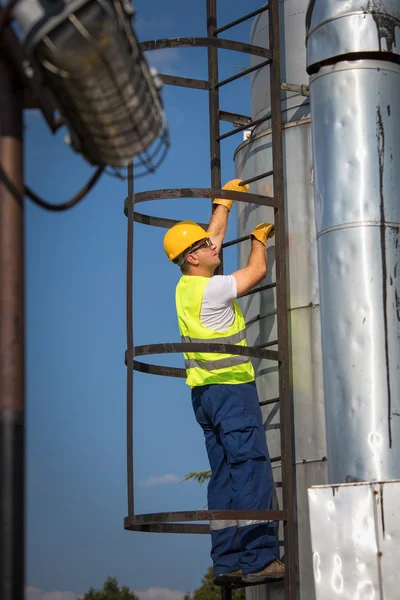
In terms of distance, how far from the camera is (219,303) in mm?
7820

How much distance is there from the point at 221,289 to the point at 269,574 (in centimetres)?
206

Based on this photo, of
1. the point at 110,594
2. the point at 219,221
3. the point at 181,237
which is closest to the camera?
the point at 181,237

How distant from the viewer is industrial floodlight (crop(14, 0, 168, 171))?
3811mm

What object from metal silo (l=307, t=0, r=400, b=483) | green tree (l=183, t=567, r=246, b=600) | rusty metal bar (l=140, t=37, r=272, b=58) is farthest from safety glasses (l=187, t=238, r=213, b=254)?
green tree (l=183, t=567, r=246, b=600)

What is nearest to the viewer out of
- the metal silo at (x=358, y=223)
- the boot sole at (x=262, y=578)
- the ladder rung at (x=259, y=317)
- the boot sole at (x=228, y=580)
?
the metal silo at (x=358, y=223)

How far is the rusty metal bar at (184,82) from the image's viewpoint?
8.77 meters

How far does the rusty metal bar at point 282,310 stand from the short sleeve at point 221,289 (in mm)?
505

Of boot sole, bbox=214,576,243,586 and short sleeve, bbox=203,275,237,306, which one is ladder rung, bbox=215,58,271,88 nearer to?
short sleeve, bbox=203,275,237,306

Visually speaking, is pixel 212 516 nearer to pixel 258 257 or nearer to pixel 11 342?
pixel 258 257

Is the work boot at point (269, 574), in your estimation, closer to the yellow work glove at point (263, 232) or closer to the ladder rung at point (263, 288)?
the ladder rung at point (263, 288)

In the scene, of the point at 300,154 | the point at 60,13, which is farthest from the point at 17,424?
the point at 300,154

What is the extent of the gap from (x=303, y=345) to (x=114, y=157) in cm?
434

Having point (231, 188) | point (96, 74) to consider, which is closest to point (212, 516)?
point (231, 188)

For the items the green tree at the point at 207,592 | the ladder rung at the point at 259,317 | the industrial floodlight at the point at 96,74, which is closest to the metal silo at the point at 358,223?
the ladder rung at the point at 259,317
